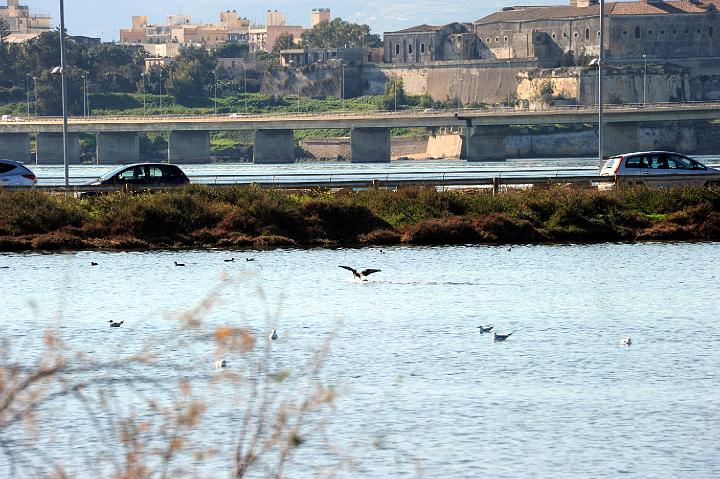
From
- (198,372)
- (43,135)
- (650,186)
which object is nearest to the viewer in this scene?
(198,372)

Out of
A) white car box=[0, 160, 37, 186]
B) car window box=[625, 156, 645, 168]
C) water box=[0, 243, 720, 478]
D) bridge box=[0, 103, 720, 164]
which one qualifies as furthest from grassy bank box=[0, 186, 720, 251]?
bridge box=[0, 103, 720, 164]

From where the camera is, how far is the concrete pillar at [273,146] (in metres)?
153

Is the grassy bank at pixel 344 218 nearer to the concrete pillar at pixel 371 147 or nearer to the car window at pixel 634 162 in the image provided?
the car window at pixel 634 162

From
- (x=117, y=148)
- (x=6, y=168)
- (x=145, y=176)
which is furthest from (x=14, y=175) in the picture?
(x=117, y=148)

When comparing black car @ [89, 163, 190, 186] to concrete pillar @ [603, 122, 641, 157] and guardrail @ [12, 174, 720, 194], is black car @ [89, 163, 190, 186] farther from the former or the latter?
concrete pillar @ [603, 122, 641, 157]

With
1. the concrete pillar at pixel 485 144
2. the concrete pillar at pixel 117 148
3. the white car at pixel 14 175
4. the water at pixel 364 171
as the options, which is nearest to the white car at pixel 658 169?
the water at pixel 364 171

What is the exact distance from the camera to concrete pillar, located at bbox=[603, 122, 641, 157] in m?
132

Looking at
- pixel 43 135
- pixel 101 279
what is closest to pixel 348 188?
pixel 101 279

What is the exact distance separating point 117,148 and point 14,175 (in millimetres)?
109379

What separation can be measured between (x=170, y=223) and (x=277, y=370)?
66.3 ft

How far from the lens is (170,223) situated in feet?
131

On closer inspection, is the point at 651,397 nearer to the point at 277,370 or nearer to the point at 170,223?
the point at 277,370

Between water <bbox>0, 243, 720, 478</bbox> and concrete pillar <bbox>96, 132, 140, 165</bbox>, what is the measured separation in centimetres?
11990

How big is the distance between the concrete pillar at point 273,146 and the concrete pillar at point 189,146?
5.85 m
